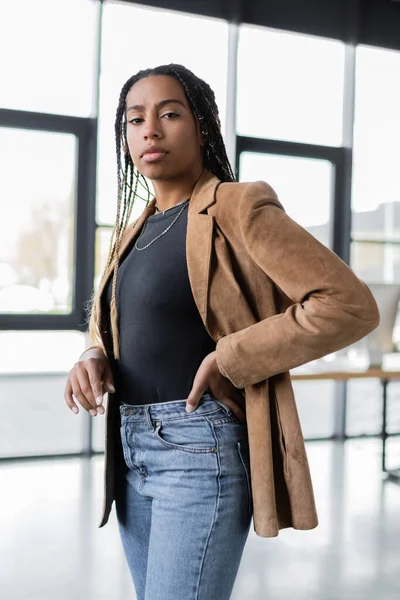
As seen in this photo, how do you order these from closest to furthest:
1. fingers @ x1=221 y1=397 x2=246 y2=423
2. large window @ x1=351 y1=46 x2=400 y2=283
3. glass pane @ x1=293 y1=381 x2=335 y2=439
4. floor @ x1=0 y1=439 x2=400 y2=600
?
fingers @ x1=221 y1=397 x2=246 y2=423 → floor @ x1=0 y1=439 x2=400 y2=600 → glass pane @ x1=293 y1=381 x2=335 y2=439 → large window @ x1=351 y1=46 x2=400 y2=283

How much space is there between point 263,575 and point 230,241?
2033 mm

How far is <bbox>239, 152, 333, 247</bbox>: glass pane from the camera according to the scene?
198 inches

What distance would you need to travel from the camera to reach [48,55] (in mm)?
4312

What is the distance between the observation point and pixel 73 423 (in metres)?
4.61

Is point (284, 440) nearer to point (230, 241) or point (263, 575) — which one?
point (230, 241)

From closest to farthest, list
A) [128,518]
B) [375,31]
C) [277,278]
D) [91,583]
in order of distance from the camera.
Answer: [277,278]
[128,518]
[91,583]
[375,31]

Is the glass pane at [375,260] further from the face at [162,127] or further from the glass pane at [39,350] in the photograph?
the face at [162,127]

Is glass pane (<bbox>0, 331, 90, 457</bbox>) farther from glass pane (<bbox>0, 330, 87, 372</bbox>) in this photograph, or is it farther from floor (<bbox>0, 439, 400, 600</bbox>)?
floor (<bbox>0, 439, 400, 600</bbox>)

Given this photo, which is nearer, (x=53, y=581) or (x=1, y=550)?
(x=53, y=581)

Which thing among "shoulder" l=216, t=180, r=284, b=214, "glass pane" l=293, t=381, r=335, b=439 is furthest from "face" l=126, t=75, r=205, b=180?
"glass pane" l=293, t=381, r=335, b=439

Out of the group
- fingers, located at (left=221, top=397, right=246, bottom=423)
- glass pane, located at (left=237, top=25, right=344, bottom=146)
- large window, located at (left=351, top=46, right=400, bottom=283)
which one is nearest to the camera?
fingers, located at (left=221, top=397, right=246, bottom=423)

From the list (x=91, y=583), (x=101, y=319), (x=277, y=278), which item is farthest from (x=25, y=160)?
(x=277, y=278)

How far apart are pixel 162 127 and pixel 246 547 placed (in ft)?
7.82

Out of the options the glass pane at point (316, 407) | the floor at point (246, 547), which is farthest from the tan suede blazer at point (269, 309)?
the glass pane at point (316, 407)
